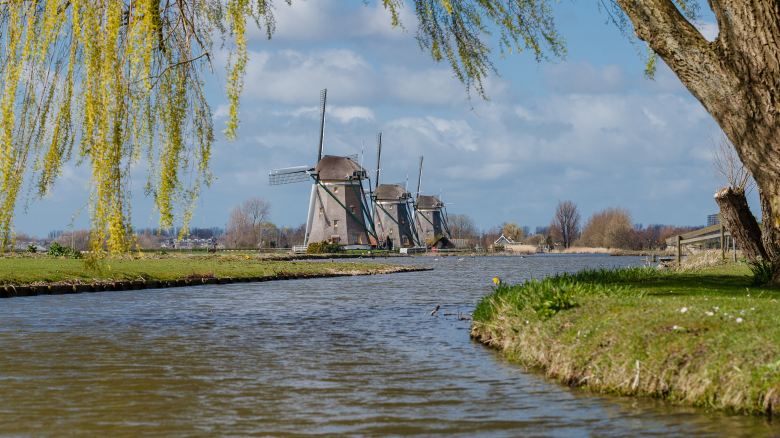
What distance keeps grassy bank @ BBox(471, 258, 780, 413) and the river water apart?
258 mm

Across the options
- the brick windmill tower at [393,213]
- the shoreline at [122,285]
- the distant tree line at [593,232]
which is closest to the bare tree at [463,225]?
the distant tree line at [593,232]

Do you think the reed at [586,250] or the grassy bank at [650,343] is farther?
the reed at [586,250]

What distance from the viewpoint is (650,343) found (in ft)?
22.7

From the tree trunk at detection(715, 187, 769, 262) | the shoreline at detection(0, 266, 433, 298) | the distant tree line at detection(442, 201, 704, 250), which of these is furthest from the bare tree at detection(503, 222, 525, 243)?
the tree trunk at detection(715, 187, 769, 262)

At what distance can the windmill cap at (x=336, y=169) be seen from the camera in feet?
213

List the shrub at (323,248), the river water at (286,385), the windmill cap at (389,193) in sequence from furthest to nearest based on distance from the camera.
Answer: the windmill cap at (389,193) → the shrub at (323,248) → the river water at (286,385)

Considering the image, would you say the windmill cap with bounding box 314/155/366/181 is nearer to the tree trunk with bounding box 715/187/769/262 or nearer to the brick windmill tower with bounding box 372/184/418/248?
the brick windmill tower with bounding box 372/184/418/248

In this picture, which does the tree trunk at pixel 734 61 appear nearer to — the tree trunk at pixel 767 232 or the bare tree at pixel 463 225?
the tree trunk at pixel 767 232

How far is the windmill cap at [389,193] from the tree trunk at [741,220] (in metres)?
67.1

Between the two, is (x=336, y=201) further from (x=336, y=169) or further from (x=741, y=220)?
(x=741, y=220)

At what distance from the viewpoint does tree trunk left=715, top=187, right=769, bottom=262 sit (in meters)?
16.4

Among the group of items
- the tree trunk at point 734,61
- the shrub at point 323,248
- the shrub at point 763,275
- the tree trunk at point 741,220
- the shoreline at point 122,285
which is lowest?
the shoreline at point 122,285

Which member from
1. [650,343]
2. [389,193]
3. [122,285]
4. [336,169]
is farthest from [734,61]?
[389,193]

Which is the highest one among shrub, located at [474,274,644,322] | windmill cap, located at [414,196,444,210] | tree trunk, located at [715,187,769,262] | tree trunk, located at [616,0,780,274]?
windmill cap, located at [414,196,444,210]
